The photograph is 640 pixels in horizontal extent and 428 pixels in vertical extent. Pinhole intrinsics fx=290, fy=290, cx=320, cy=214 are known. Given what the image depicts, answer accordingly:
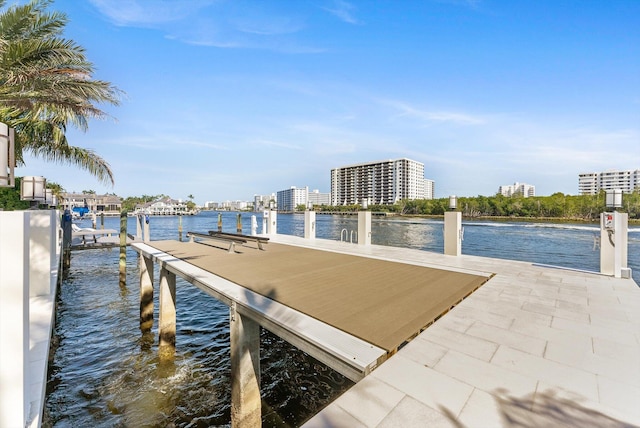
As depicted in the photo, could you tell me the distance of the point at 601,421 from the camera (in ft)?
7.12

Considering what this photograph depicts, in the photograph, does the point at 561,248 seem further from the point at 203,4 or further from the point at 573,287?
the point at 203,4

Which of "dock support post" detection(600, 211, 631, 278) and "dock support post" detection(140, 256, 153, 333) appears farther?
"dock support post" detection(140, 256, 153, 333)

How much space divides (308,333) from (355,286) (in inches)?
89.7

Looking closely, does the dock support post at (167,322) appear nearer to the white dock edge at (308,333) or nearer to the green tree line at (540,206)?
the white dock edge at (308,333)

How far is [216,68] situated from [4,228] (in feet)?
53.7

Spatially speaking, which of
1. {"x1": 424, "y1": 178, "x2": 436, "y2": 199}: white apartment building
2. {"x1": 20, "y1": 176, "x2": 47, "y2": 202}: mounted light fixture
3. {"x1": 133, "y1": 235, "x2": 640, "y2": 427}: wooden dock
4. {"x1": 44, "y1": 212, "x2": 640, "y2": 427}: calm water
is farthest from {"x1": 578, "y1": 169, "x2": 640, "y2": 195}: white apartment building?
{"x1": 20, "y1": 176, "x2": 47, "y2": 202}: mounted light fixture

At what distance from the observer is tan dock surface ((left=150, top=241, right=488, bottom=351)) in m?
3.87

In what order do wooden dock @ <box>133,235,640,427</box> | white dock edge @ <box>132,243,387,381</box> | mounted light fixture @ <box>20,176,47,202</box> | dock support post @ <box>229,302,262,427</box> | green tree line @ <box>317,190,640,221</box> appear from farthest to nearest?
green tree line @ <box>317,190,640,221</box>
mounted light fixture @ <box>20,176,47,202</box>
dock support post @ <box>229,302,262,427</box>
white dock edge @ <box>132,243,387,381</box>
wooden dock @ <box>133,235,640,427</box>

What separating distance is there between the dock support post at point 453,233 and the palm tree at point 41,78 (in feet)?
38.3

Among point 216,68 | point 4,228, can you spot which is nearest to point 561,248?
point 216,68

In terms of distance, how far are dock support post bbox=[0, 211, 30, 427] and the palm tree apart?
7.68 m

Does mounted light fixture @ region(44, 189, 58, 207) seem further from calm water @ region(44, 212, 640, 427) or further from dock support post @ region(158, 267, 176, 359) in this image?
dock support post @ region(158, 267, 176, 359)

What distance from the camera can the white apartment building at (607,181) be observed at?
4973 inches

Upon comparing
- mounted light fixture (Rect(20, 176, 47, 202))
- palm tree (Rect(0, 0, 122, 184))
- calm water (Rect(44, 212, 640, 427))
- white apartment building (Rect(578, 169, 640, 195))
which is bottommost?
calm water (Rect(44, 212, 640, 427))
